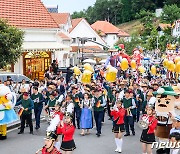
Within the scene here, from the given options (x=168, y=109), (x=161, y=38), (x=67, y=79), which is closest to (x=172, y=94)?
(x=168, y=109)

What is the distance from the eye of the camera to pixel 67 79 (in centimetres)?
2241

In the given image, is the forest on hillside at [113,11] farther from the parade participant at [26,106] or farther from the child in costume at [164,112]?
the child in costume at [164,112]

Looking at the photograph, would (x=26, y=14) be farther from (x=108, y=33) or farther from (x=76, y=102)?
(x=108, y=33)

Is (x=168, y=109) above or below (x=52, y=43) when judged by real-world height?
below

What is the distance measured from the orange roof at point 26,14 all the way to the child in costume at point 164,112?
16.7 metres

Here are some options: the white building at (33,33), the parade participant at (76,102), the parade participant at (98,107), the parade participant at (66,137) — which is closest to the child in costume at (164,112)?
the parade participant at (66,137)

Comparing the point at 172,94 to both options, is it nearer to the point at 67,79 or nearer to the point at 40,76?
the point at 67,79

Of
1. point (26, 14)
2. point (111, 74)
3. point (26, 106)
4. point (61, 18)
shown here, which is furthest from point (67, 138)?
point (61, 18)

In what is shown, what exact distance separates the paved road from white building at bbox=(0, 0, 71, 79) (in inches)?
499

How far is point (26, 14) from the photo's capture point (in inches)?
1085

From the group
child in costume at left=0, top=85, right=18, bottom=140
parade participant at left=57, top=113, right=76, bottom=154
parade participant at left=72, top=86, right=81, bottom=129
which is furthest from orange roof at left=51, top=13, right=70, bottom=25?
parade participant at left=57, top=113, right=76, bottom=154

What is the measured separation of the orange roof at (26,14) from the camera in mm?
26641

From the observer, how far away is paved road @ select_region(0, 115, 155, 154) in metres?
11.7

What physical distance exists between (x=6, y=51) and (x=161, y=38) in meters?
40.8
